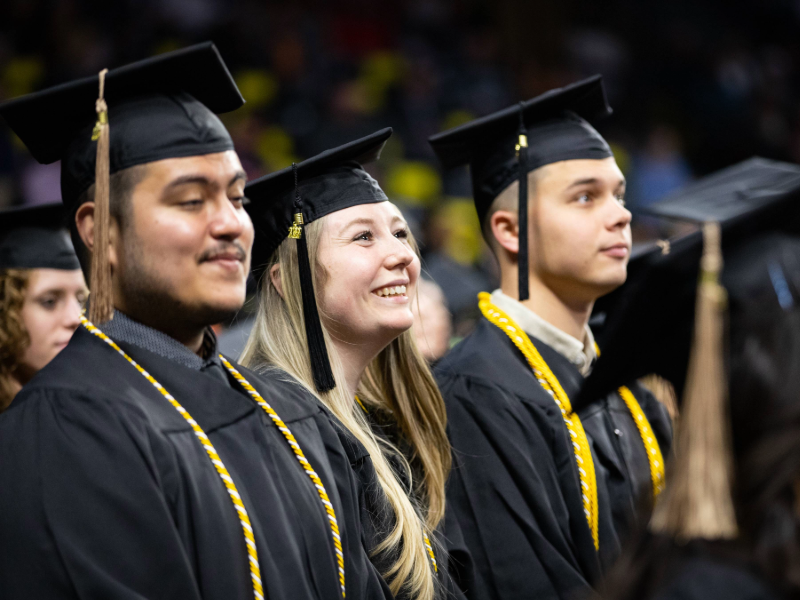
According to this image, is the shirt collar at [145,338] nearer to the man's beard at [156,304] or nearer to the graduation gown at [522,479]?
the man's beard at [156,304]

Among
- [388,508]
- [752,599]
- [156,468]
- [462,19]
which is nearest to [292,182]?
[388,508]

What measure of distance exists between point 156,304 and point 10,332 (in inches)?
51.9

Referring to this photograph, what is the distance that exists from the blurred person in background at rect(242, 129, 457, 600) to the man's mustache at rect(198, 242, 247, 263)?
1.83ft

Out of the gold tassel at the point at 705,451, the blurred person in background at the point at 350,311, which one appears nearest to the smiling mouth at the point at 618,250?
the blurred person in background at the point at 350,311

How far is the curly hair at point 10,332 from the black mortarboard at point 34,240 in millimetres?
70

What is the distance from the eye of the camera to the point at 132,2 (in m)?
7.41

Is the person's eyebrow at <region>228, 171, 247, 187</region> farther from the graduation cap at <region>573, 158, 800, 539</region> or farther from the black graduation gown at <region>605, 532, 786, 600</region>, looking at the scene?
the black graduation gown at <region>605, 532, 786, 600</region>

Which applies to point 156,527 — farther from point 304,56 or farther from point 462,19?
point 462,19

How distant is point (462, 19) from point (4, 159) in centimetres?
511

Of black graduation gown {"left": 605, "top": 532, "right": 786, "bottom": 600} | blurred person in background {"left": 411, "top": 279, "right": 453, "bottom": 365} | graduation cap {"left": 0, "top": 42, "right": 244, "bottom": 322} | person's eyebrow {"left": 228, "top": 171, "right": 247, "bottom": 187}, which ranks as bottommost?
black graduation gown {"left": 605, "top": 532, "right": 786, "bottom": 600}

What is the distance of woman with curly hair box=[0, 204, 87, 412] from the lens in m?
2.75

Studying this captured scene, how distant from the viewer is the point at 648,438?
264cm

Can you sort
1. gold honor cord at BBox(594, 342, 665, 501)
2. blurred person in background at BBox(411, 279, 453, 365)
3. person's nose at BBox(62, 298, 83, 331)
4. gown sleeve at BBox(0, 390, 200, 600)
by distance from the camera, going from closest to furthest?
gown sleeve at BBox(0, 390, 200, 600)
gold honor cord at BBox(594, 342, 665, 501)
person's nose at BBox(62, 298, 83, 331)
blurred person in background at BBox(411, 279, 453, 365)

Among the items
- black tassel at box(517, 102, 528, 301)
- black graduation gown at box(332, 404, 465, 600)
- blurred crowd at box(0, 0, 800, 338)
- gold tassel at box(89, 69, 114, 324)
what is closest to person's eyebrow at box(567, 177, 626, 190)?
black tassel at box(517, 102, 528, 301)
